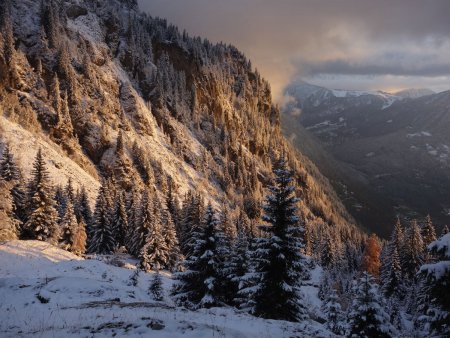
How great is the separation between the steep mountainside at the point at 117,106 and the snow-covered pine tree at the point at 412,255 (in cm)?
5664

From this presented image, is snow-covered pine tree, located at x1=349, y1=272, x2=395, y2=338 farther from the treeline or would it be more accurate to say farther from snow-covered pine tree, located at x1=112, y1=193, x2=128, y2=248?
snow-covered pine tree, located at x1=112, y1=193, x2=128, y2=248

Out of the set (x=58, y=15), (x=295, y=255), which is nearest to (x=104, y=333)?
(x=295, y=255)

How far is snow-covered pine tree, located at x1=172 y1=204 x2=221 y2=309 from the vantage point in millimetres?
20344

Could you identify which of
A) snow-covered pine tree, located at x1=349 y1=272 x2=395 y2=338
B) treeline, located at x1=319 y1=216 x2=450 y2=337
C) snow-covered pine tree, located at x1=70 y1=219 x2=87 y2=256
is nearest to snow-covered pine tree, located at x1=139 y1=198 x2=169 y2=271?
snow-covered pine tree, located at x1=70 y1=219 x2=87 y2=256

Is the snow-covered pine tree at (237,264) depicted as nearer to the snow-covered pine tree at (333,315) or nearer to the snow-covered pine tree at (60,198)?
the snow-covered pine tree at (333,315)

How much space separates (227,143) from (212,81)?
121 feet

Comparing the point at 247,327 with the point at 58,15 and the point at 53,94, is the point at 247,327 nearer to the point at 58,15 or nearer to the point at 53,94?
the point at 53,94

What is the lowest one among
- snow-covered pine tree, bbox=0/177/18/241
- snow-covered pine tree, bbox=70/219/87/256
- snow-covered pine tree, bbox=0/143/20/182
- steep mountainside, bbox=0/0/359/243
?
snow-covered pine tree, bbox=70/219/87/256

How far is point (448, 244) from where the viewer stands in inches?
362

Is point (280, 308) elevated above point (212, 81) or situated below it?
below

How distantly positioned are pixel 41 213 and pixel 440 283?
37.9m

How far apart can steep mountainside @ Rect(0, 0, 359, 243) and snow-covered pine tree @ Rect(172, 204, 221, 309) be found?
4792cm

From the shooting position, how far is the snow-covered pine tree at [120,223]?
53.2 meters

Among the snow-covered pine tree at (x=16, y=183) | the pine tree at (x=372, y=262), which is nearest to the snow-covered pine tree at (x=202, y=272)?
the snow-covered pine tree at (x=16, y=183)
